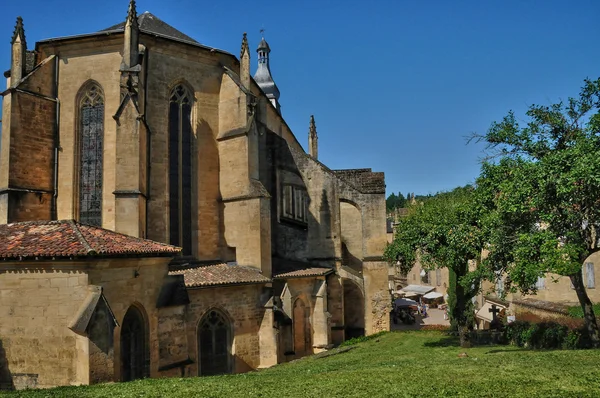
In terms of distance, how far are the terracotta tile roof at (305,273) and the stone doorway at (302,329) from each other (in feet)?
4.52

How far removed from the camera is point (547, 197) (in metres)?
12.6

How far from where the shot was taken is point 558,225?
12891 millimetres

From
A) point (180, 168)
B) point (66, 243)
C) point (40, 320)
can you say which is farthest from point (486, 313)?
point (40, 320)

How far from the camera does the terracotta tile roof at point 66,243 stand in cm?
1105

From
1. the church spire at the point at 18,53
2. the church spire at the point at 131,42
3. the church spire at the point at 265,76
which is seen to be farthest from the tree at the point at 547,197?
the church spire at the point at 265,76

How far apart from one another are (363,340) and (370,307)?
6.52 feet

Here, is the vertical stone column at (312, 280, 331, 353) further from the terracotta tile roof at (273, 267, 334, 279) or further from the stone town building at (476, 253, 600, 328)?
the stone town building at (476, 253, 600, 328)

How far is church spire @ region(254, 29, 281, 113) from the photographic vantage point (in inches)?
2224

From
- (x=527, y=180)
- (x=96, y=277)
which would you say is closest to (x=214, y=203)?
(x=96, y=277)

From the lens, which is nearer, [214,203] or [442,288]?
[214,203]

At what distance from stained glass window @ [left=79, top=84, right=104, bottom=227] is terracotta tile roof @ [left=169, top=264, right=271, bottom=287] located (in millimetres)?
4308

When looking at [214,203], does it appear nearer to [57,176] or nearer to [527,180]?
[57,176]

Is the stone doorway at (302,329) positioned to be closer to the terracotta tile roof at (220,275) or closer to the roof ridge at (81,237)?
the terracotta tile roof at (220,275)

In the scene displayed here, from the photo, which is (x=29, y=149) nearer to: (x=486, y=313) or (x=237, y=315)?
→ (x=237, y=315)
